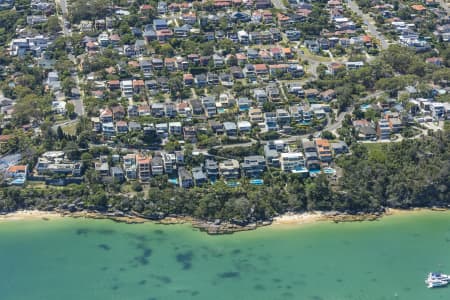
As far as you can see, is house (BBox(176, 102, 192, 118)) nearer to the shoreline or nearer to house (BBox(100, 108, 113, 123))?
house (BBox(100, 108, 113, 123))

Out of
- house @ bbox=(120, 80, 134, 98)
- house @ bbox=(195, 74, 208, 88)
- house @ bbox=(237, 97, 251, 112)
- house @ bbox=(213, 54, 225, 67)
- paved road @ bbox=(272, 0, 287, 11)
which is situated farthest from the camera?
paved road @ bbox=(272, 0, 287, 11)

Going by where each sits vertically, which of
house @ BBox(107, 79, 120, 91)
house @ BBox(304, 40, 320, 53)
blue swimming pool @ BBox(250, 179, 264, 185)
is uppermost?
house @ BBox(304, 40, 320, 53)

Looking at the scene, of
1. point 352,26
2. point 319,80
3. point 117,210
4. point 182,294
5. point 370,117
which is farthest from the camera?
point 352,26

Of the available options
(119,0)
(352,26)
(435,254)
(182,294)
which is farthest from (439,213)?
(119,0)

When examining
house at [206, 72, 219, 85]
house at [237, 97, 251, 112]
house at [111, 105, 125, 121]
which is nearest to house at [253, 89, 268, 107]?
house at [237, 97, 251, 112]

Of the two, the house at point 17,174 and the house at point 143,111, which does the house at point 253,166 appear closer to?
the house at point 143,111

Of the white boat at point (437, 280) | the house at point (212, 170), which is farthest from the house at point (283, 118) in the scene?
the white boat at point (437, 280)

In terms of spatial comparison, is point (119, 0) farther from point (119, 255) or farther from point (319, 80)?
point (119, 255)
